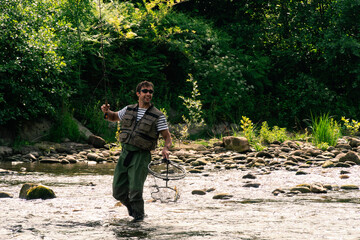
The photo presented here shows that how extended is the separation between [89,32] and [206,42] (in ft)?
14.0

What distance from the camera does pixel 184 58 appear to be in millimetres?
17234

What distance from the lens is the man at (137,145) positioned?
597cm

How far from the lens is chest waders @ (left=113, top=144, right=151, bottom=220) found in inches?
236

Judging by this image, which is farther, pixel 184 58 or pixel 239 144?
pixel 184 58

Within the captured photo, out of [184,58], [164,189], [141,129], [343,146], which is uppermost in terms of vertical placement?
[184,58]

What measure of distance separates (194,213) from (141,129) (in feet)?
4.38

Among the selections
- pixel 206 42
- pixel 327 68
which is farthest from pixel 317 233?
pixel 327 68

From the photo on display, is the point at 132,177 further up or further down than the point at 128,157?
further down

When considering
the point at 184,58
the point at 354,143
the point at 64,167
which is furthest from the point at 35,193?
the point at 184,58

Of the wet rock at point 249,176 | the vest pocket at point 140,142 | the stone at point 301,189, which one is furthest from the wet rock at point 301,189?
the vest pocket at point 140,142

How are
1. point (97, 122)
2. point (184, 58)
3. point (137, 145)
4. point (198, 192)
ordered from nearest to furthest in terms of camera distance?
point (137, 145) → point (198, 192) → point (97, 122) → point (184, 58)

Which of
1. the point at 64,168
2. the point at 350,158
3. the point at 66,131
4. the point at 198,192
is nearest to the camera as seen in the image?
the point at 198,192

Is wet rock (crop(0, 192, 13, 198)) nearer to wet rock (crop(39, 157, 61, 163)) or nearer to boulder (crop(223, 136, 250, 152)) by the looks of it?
wet rock (crop(39, 157, 61, 163))

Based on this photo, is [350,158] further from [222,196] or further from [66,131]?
[66,131]
